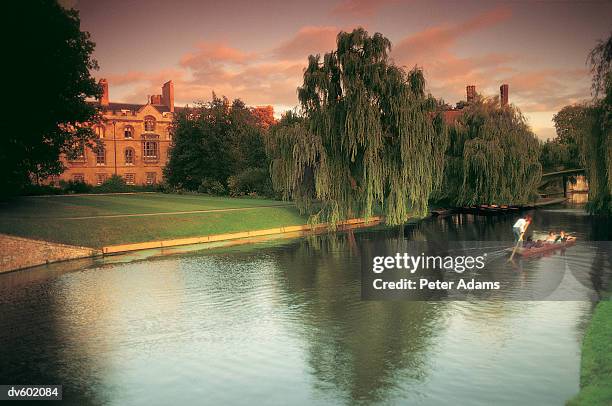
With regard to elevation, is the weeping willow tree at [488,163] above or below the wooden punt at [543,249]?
above

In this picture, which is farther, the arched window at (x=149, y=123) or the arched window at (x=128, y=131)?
the arched window at (x=149, y=123)

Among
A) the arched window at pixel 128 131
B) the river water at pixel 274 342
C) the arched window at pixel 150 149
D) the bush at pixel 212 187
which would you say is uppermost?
the arched window at pixel 128 131

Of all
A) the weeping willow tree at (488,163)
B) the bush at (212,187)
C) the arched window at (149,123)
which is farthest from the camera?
the arched window at (149,123)

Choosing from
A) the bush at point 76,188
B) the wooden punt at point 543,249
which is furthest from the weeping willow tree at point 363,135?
the bush at point 76,188

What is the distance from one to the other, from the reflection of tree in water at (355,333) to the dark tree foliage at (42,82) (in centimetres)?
1732

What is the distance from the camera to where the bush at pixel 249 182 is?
56.2 meters

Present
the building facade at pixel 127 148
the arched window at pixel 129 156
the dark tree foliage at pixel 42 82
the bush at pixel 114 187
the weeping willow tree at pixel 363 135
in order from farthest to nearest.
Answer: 1. the arched window at pixel 129 156
2. the building facade at pixel 127 148
3. the bush at pixel 114 187
4. the weeping willow tree at pixel 363 135
5. the dark tree foliage at pixel 42 82

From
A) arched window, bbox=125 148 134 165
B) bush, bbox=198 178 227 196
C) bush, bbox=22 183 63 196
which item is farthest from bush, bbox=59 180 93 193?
arched window, bbox=125 148 134 165

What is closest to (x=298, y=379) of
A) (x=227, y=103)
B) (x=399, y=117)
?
(x=399, y=117)

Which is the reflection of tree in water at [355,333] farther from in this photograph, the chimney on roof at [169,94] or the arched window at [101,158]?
the chimney on roof at [169,94]

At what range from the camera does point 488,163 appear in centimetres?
4484

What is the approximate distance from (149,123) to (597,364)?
262 feet

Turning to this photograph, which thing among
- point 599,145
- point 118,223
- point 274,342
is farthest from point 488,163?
point 274,342

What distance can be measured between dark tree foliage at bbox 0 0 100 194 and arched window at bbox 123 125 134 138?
47907 millimetres
